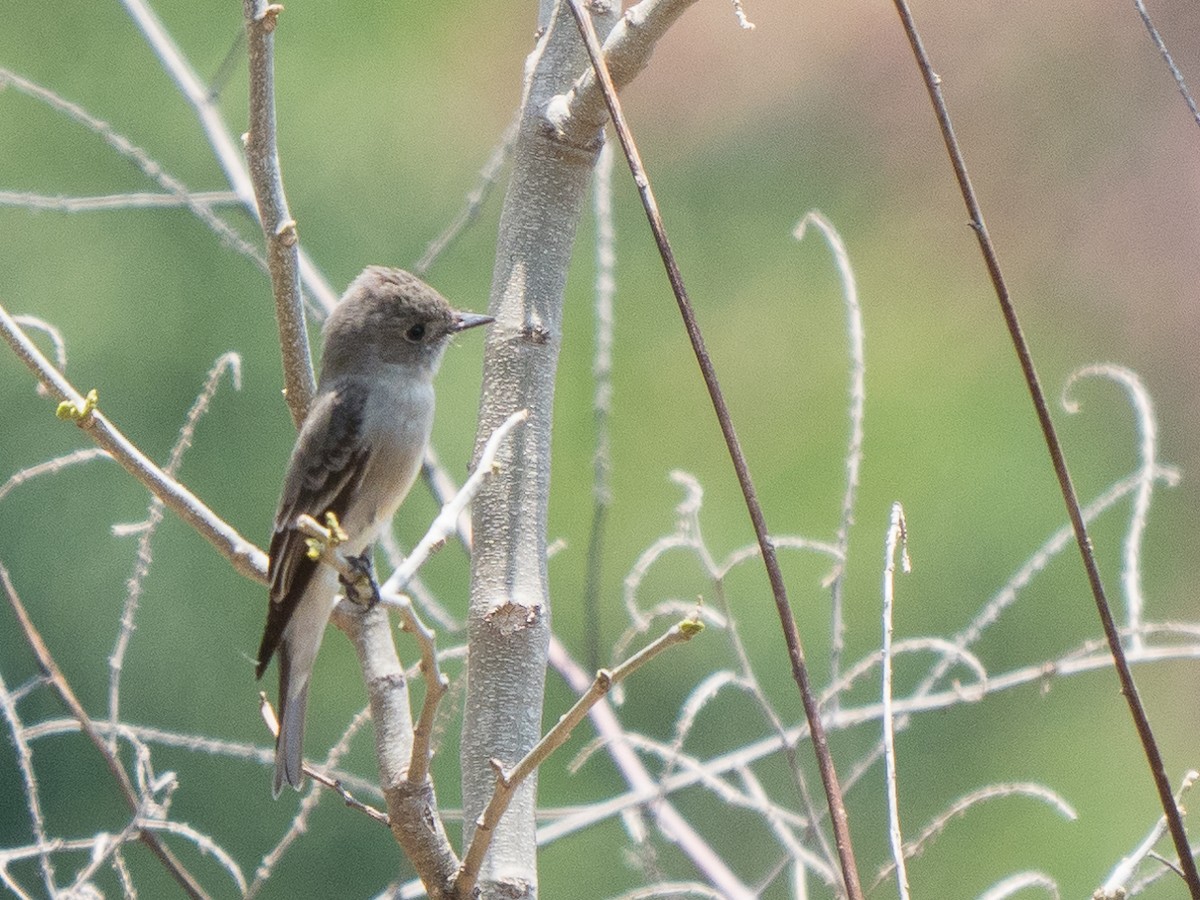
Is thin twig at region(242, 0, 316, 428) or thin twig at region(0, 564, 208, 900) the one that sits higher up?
thin twig at region(242, 0, 316, 428)

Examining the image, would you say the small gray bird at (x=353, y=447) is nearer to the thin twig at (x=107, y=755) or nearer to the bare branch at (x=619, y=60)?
the thin twig at (x=107, y=755)

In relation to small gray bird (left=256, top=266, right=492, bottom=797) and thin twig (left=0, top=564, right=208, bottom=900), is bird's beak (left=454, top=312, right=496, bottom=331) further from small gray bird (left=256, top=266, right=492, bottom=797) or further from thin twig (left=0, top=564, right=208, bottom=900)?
thin twig (left=0, top=564, right=208, bottom=900)

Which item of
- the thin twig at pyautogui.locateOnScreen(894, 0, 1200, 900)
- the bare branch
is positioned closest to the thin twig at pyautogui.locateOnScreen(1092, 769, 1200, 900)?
the thin twig at pyautogui.locateOnScreen(894, 0, 1200, 900)

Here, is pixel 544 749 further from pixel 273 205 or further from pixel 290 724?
pixel 290 724

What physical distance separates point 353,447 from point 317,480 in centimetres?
7

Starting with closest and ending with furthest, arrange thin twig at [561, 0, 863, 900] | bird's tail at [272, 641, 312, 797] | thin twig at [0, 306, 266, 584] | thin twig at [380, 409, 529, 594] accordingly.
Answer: thin twig at [561, 0, 863, 900] → thin twig at [380, 409, 529, 594] → thin twig at [0, 306, 266, 584] → bird's tail at [272, 641, 312, 797]

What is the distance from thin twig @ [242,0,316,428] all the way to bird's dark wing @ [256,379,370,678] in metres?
0.33

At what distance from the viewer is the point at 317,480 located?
1.78 metres

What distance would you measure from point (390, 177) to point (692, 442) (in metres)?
0.97

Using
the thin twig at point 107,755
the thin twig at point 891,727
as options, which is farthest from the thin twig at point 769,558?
the thin twig at point 107,755

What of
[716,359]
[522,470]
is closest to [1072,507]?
[522,470]

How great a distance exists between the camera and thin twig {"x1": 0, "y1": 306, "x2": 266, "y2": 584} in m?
1.04

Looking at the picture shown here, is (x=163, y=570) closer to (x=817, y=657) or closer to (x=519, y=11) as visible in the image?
(x=817, y=657)

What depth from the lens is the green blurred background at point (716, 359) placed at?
271 cm
